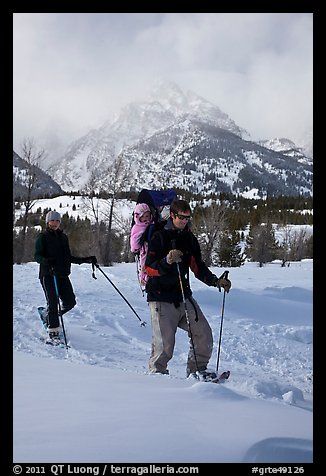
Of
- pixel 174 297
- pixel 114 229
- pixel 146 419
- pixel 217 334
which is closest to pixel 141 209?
pixel 174 297

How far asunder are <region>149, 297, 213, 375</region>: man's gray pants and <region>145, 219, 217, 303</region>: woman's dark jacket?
109mm

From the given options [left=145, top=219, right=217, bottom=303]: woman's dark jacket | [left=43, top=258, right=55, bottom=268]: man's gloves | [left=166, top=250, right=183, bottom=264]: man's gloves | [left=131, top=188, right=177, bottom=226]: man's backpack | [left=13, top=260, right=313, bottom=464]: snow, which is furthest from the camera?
[left=43, top=258, right=55, bottom=268]: man's gloves

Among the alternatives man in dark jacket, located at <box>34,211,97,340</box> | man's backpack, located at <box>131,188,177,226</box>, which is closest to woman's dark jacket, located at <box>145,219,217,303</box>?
man's backpack, located at <box>131,188,177,226</box>

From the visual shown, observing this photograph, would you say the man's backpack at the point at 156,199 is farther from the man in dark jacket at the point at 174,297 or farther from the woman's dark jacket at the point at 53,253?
the man in dark jacket at the point at 174,297

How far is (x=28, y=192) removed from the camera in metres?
27.8

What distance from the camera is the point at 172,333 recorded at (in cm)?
477

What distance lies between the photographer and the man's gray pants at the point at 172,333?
15.5 feet

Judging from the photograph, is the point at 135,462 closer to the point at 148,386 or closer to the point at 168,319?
the point at 148,386

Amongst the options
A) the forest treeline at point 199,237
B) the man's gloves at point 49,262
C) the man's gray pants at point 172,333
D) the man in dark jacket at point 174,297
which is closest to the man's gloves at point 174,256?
the man in dark jacket at point 174,297

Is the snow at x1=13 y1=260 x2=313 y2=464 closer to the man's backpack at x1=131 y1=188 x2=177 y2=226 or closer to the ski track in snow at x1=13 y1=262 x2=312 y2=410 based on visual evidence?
the ski track in snow at x1=13 y1=262 x2=312 y2=410

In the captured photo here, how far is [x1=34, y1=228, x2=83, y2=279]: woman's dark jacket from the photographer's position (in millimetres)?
6914

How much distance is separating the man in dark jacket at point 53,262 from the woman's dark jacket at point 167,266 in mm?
2704

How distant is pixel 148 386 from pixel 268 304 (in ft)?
31.3
